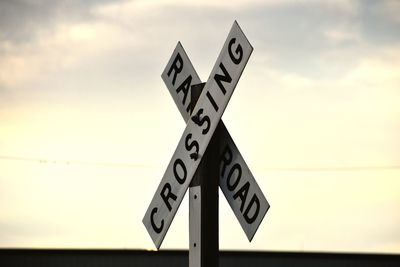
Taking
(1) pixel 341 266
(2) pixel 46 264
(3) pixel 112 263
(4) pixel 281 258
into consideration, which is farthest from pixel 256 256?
(2) pixel 46 264

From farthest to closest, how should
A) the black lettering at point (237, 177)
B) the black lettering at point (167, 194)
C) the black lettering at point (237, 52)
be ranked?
the black lettering at point (167, 194) < the black lettering at point (237, 177) < the black lettering at point (237, 52)

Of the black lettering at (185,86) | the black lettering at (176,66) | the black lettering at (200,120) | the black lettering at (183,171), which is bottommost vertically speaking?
the black lettering at (183,171)

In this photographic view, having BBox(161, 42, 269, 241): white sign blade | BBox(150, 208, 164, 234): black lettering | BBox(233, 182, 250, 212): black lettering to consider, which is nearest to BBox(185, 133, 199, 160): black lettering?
BBox(161, 42, 269, 241): white sign blade

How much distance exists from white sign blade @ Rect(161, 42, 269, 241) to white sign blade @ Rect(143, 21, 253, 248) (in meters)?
0.23

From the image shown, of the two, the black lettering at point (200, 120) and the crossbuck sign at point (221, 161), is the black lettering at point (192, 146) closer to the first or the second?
the crossbuck sign at point (221, 161)

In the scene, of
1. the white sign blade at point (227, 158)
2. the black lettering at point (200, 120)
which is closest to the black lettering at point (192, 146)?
the black lettering at point (200, 120)

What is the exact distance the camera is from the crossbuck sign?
6.09 metres

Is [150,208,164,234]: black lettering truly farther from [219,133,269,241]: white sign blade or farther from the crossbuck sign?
[219,133,269,241]: white sign blade

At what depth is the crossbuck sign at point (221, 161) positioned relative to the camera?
609cm

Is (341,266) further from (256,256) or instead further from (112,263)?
(112,263)

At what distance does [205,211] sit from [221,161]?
1.28 feet

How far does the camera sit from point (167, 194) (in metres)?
6.39

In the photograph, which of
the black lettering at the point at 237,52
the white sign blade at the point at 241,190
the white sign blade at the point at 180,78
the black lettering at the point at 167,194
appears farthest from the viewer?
the white sign blade at the point at 180,78

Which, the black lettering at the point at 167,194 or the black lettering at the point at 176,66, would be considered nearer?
the black lettering at the point at 167,194
